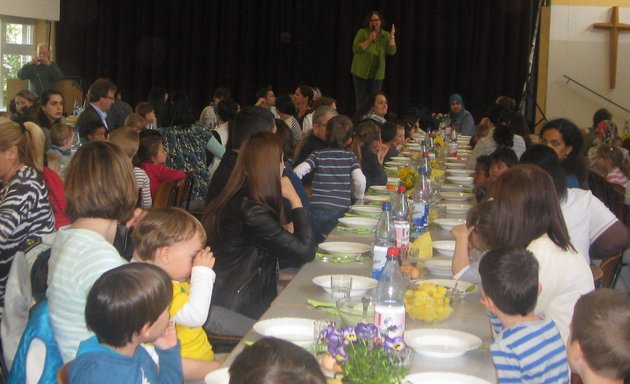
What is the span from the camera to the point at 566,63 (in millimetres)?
13430

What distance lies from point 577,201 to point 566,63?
1005 centimetres

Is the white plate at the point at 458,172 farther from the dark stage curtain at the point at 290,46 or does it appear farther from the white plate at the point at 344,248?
the dark stage curtain at the point at 290,46

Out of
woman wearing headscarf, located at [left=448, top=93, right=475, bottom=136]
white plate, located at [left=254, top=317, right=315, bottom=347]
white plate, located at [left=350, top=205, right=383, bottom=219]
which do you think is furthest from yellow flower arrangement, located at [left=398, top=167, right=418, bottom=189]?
woman wearing headscarf, located at [left=448, top=93, right=475, bottom=136]

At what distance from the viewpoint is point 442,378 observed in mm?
2258

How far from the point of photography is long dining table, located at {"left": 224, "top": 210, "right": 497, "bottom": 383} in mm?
2410

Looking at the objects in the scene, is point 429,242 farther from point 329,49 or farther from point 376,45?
point 329,49

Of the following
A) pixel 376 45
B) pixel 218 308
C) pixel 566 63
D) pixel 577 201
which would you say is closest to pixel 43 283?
pixel 218 308

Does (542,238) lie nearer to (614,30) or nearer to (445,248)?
(445,248)

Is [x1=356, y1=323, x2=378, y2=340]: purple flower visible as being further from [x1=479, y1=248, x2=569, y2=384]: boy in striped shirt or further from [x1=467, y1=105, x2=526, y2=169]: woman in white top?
[x1=467, y1=105, x2=526, y2=169]: woman in white top

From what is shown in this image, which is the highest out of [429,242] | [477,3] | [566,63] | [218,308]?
[477,3]

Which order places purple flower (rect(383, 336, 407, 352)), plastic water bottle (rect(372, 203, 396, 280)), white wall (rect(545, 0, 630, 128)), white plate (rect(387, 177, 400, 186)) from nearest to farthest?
purple flower (rect(383, 336, 407, 352)) → plastic water bottle (rect(372, 203, 396, 280)) → white plate (rect(387, 177, 400, 186)) → white wall (rect(545, 0, 630, 128))

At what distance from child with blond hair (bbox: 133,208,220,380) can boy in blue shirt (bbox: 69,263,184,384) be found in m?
0.56

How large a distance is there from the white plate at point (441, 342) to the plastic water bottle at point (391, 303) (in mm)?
77

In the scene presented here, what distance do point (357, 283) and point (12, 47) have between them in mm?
10930
